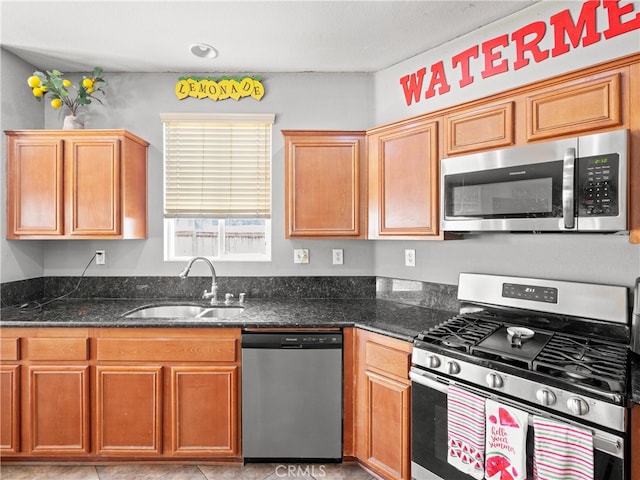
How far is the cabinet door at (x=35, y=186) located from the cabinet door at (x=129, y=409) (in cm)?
113

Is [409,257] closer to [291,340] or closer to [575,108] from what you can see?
[291,340]

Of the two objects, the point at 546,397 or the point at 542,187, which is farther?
the point at 542,187

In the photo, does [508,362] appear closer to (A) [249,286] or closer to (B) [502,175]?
(B) [502,175]

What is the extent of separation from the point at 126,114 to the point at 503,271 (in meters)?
2.97

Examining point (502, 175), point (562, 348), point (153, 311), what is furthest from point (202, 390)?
point (502, 175)

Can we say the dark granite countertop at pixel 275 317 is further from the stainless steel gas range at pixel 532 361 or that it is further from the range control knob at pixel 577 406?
the range control knob at pixel 577 406

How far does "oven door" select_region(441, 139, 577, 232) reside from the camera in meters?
1.59

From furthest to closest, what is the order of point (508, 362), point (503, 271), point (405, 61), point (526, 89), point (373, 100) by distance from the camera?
1. point (373, 100)
2. point (405, 61)
3. point (503, 271)
4. point (526, 89)
5. point (508, 362)

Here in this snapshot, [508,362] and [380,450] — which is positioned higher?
[508,362]

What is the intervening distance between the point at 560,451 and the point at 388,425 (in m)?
0.86

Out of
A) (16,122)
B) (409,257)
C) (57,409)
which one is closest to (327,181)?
(409,257)

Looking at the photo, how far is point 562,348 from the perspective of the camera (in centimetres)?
155

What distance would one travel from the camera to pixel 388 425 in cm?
194

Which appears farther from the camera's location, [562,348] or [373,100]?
[373,100]
